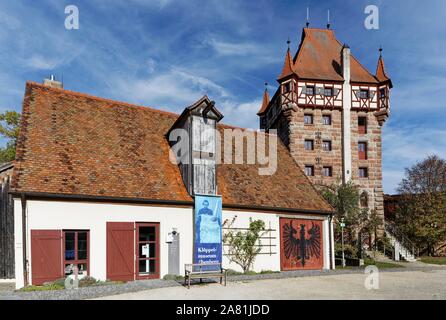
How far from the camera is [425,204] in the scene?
3419 centimetres

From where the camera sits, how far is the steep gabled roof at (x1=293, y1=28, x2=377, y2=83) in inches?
1316

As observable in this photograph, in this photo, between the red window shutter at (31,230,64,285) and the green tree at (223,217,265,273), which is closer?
the red window shutter at (31,230,64,285)

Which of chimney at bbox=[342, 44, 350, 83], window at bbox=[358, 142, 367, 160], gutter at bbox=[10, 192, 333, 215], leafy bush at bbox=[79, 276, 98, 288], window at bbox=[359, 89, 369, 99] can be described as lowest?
leafy bush at bbox=[79, 276, 98, 288]

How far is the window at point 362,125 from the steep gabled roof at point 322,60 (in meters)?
3.13

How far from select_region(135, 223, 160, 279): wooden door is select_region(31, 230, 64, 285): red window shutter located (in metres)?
2.84

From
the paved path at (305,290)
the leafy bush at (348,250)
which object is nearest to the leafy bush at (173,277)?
the paved path at (305,290)

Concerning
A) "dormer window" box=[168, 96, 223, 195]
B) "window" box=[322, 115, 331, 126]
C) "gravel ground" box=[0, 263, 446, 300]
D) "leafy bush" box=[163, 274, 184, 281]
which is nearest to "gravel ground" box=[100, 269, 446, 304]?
"gravel ground" box=[0, 263, 446, 300]

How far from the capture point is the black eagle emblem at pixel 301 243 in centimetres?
1870

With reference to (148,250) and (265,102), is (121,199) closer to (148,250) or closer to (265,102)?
(148,250)

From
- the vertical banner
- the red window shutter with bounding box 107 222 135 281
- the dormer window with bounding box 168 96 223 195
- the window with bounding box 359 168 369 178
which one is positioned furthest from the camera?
the window with bounding box 359 168 369 178

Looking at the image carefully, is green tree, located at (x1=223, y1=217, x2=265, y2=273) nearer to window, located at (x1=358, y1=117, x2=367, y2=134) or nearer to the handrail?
the handrail
